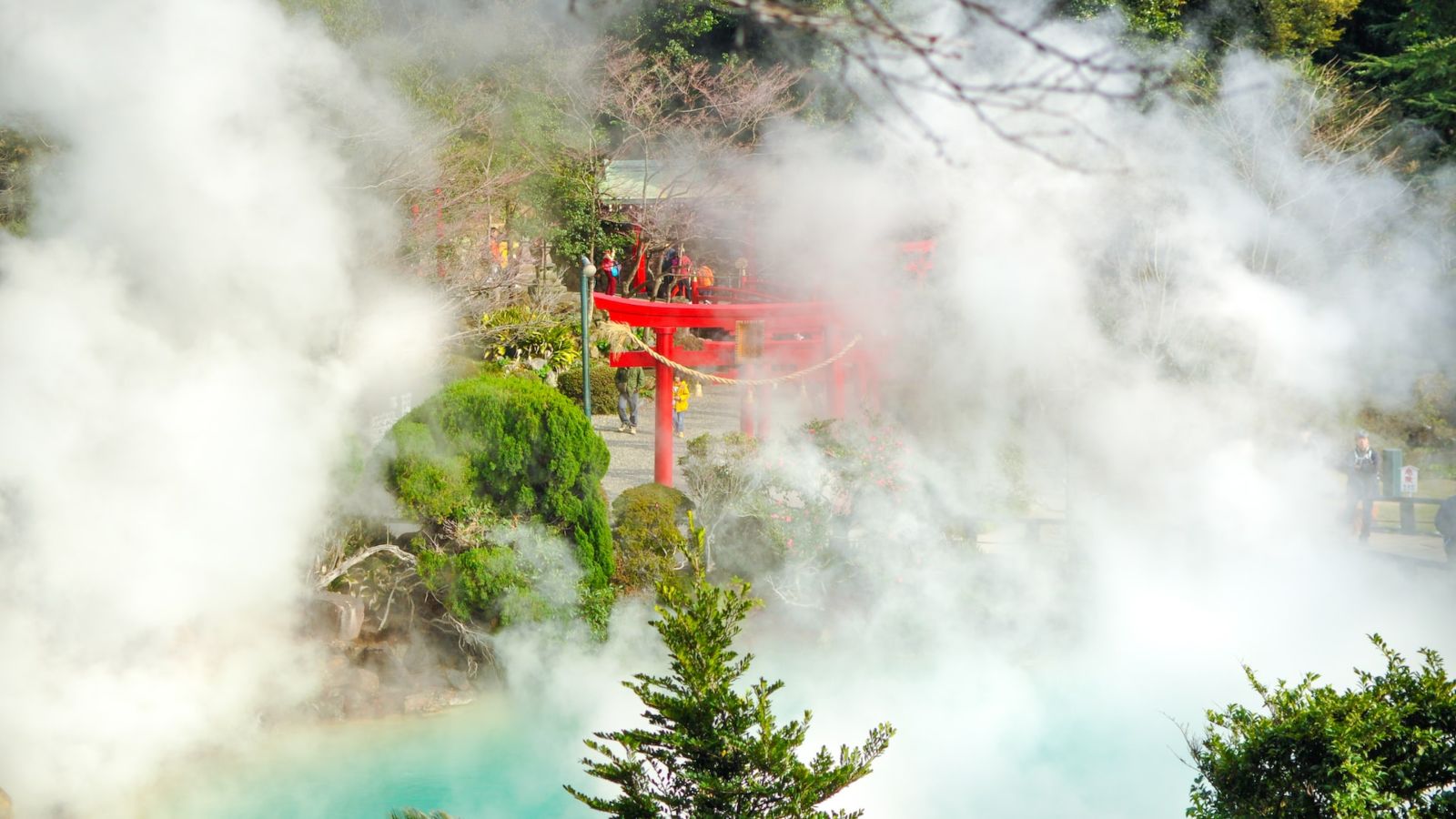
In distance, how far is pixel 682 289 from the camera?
1606 cm

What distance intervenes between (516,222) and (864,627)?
9.01 m

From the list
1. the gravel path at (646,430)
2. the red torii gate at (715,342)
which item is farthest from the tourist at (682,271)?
the red torii gate at (715,342)

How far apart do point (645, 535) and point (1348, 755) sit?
5119 millimetres

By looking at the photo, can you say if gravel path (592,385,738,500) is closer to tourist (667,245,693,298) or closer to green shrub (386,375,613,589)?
tourist (667,245,693,298)

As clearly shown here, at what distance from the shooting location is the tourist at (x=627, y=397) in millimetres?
12938

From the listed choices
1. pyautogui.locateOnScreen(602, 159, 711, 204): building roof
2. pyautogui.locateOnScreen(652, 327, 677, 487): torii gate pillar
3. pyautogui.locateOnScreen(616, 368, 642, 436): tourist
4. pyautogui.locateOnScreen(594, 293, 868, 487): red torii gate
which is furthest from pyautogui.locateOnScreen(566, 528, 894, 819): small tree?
pyautogui.locateOnScreen(602, 159, 711, 204): building roof

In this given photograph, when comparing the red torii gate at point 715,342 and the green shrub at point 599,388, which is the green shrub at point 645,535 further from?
the green shrub at point 599,388

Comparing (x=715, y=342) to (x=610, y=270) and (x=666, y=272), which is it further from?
(x=666, y=272)

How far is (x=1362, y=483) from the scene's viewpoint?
945 cm

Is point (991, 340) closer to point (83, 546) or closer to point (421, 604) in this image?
point (421, 604)

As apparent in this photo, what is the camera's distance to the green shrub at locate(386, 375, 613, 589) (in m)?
7.06

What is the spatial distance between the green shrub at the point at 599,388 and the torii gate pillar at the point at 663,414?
4430 millimetres

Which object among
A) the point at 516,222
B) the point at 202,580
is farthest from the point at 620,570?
the point at 516,222

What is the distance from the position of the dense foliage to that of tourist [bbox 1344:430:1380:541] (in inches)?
253
